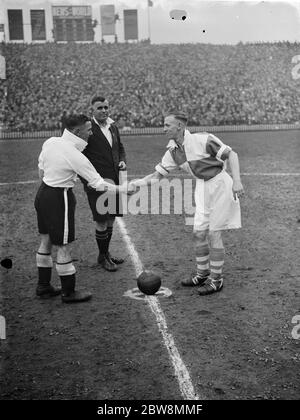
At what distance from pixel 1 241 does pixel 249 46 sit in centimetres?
3838

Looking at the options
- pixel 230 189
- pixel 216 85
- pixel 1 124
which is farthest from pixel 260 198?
pixel 216 85

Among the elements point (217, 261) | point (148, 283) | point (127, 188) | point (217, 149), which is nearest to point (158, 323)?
point (148, 283)

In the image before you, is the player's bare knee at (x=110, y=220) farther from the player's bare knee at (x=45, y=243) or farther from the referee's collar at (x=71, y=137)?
the referee's collar at (x=71, y=137)

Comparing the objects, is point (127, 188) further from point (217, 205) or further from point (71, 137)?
point (217, 205)

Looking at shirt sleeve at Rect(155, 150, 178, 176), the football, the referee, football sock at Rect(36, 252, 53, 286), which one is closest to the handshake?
the referee

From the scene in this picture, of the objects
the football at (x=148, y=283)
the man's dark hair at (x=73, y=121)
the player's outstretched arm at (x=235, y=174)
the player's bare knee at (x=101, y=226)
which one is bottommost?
the football at (x=148, y=283)

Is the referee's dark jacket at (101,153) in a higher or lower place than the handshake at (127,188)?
higher

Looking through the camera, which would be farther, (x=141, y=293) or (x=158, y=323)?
(x=141, y=293)

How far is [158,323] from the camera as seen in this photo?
213 inches

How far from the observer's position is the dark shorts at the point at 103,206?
710cm

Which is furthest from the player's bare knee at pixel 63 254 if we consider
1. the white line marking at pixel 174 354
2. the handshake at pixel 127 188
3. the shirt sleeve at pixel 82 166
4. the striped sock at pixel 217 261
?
the striped sock at pixel 217 261

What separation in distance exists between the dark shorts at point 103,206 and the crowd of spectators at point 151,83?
2172 cm

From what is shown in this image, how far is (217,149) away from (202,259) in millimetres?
1412
